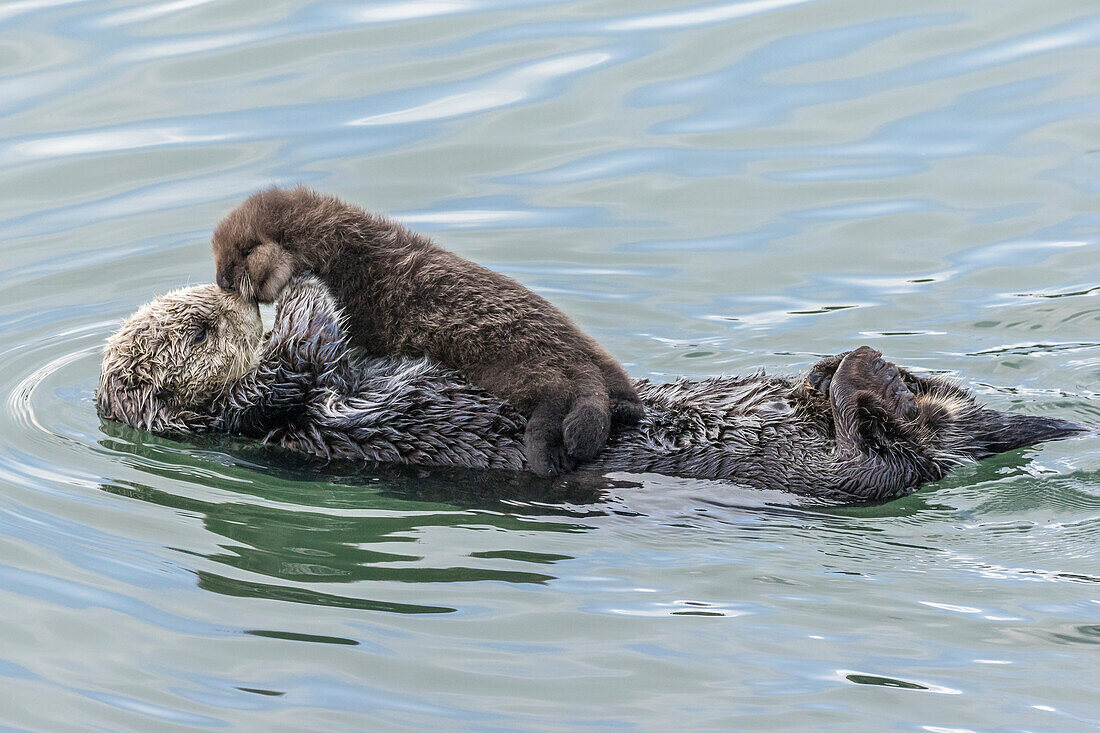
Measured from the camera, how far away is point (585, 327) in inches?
259

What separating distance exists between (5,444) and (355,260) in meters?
1.76

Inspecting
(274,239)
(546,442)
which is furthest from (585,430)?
(274,239)

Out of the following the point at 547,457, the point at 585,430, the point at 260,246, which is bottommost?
the point at 547,457

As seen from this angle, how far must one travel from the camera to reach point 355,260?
4918 mm

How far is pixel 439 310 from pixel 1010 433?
2172 mm

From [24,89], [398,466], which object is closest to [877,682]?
[398,466]

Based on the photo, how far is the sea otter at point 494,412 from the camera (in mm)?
4629

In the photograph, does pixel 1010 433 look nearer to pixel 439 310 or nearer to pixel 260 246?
pixel 439 310

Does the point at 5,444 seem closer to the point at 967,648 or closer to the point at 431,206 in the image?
the point at 431,206

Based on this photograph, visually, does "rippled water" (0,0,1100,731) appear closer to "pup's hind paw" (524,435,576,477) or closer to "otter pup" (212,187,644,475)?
"pup's hind paw" (524,435,576,477)

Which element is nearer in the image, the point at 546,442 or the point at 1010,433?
the point at 546,442

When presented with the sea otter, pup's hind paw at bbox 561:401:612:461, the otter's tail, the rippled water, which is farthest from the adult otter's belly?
the otter's tail

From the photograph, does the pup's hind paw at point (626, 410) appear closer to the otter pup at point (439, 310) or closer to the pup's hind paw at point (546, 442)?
the otter pup at point (439, 310)

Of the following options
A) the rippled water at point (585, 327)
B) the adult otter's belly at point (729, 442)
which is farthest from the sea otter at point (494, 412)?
the rippled water at point (585, 327)
